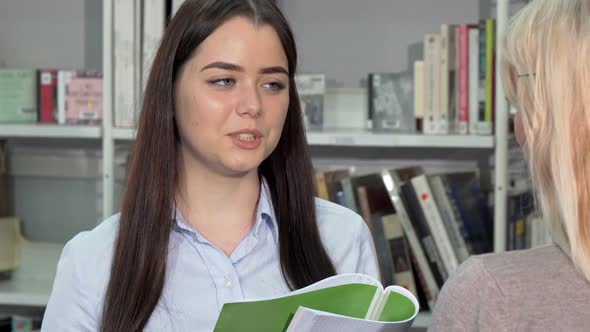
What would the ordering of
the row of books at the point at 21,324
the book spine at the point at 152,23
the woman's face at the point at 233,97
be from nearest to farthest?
the woman's face at the point at 233,97
the book spine at the point at 152,23
the row of books at the point at 21,324

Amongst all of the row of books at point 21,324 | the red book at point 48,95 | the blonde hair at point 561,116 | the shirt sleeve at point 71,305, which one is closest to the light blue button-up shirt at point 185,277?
the shirt sleeve at point 71,305

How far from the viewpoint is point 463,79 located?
230 centimetres

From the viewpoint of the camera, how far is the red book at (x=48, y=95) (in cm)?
250

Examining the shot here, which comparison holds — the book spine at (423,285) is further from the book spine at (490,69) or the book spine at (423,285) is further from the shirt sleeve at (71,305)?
the shirt sleeve at (71,305)

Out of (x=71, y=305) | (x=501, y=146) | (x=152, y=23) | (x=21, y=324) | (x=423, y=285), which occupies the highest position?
(x=152, y=23)

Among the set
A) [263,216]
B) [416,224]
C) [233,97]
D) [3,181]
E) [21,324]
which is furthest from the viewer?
[3,181]

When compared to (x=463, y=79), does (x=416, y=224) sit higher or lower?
lower

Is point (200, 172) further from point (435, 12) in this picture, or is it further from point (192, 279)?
point (435, 12)

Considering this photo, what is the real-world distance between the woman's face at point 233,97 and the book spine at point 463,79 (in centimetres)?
101

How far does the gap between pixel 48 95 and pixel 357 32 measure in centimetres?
91

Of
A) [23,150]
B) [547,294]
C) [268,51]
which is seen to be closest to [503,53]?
[547,294]

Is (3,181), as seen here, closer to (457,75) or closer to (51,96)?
(51,96)

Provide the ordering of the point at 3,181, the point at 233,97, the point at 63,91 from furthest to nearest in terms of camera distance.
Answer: the point at 3,181 < the point at 63,91 < the point at 233,97

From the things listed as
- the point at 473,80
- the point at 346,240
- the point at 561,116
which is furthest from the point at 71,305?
the point at 473,80
